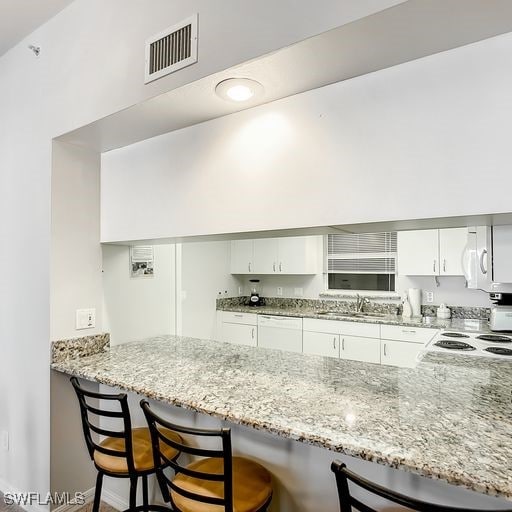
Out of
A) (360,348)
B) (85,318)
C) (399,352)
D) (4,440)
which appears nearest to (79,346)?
(85,318)

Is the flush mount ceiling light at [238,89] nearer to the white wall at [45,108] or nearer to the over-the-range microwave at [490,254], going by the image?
the white wall at [45,108]

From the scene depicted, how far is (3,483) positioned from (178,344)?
144cm

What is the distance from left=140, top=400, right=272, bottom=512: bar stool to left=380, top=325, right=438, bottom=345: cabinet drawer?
2750mm

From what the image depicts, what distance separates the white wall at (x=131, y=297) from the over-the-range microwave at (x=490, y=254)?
2.10m

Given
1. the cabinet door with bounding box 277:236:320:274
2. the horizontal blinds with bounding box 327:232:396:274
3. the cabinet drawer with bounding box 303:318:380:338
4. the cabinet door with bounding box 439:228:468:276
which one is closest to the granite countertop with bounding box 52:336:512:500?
the cabinet drawer with bounding box 303:318:380:338

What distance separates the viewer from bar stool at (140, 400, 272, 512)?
1.25 meters

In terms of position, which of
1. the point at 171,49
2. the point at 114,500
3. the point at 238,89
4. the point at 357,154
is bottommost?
the point at 114,500

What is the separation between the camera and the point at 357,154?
1.42 metres

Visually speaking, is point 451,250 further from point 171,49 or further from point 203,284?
point 171,49

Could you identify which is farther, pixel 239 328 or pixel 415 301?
pixel 239 328

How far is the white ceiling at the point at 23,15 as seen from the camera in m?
2.00

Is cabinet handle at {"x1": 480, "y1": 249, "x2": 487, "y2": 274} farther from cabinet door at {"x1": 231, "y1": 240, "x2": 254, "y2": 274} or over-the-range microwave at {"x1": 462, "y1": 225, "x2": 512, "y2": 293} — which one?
cabinet door at {"x1": 231, "y1": 240, "x2": 254, "y2": 274}

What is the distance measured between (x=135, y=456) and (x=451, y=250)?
3.68m

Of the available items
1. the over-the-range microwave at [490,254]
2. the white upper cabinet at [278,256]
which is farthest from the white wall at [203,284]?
the over-the-range microwave at [490,254]
